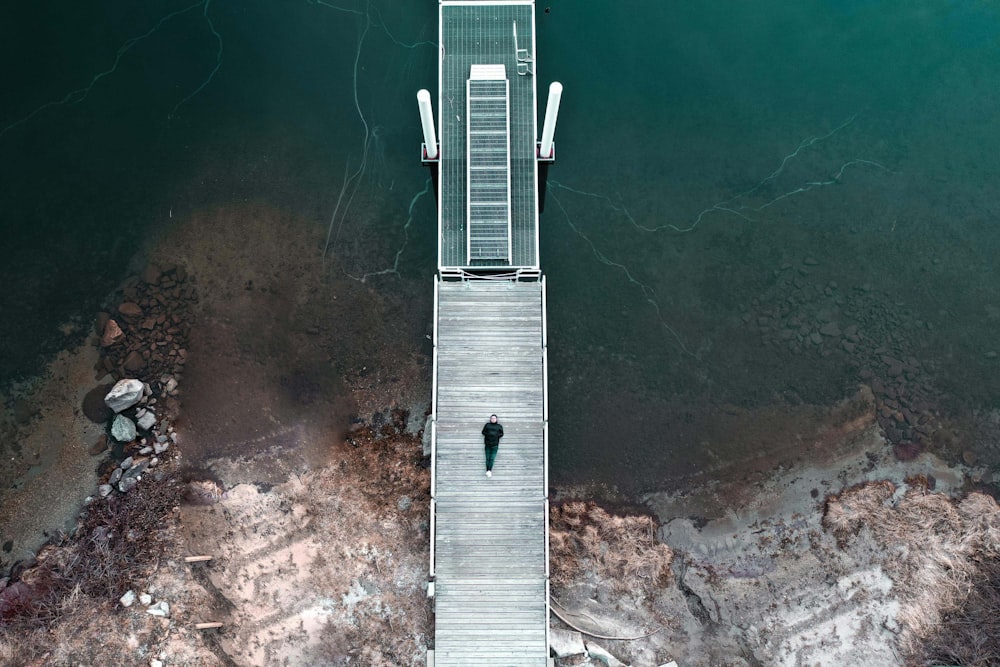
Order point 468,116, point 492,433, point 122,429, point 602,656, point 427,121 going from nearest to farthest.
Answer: point 492,433 → point 427,121 → point 468,116 → point 602,656 → point 122,429

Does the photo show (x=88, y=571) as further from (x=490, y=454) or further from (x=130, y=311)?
(x=490, y=454)

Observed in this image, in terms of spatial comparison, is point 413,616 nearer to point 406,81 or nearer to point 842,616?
point 842,616

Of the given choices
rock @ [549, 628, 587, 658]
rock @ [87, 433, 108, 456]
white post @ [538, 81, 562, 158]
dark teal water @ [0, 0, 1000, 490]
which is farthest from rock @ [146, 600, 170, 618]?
white post @ [538, 81, 562, 158]

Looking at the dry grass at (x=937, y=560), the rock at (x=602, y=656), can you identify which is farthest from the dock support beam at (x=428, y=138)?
the dry grass at (x=937, y=560)

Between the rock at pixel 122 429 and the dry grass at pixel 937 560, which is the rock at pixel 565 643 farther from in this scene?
the rock at pixel 122 429

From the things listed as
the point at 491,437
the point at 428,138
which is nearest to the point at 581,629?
the point at 491,437

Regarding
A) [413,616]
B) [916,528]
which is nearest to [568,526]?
[413,616]
